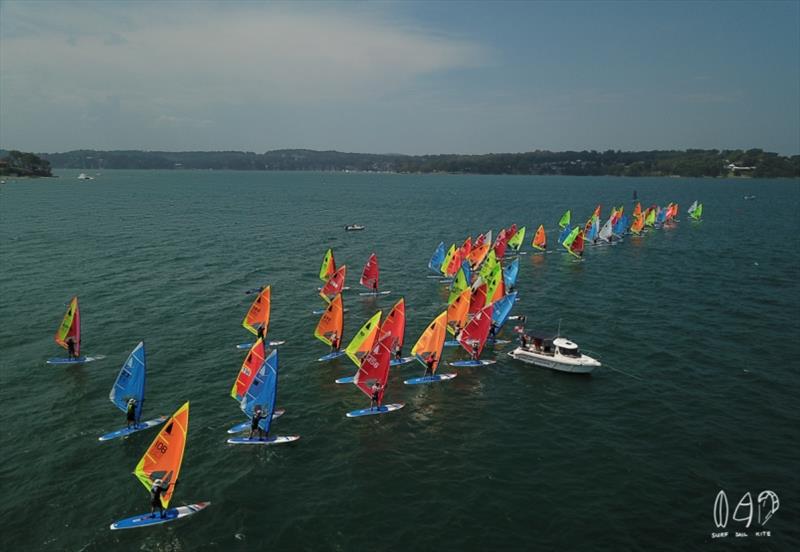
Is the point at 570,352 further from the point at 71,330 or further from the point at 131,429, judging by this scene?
the point at 71,330

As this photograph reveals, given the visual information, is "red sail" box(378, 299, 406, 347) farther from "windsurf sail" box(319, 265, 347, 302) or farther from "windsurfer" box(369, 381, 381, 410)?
"windsurf sail" box(319, 265, 347, 302)

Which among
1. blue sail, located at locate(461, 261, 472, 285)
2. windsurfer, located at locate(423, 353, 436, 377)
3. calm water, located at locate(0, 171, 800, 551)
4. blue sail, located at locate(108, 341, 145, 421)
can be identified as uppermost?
blue sail, located at locate(461, 261, 472, 285)

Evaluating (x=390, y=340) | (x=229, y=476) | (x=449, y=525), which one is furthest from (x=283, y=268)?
(x=449, y=525)

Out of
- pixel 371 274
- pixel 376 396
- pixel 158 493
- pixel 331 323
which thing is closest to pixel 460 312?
pixel 331 323

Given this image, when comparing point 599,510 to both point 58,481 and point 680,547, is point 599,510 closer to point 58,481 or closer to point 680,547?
point 680,547

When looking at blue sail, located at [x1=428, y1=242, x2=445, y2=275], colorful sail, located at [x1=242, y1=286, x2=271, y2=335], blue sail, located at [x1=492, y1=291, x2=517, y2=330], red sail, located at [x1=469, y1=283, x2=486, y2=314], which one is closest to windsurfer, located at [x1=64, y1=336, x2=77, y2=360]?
colorful sail, located at [x1=242, y1=286, x2=271, y2=335]
